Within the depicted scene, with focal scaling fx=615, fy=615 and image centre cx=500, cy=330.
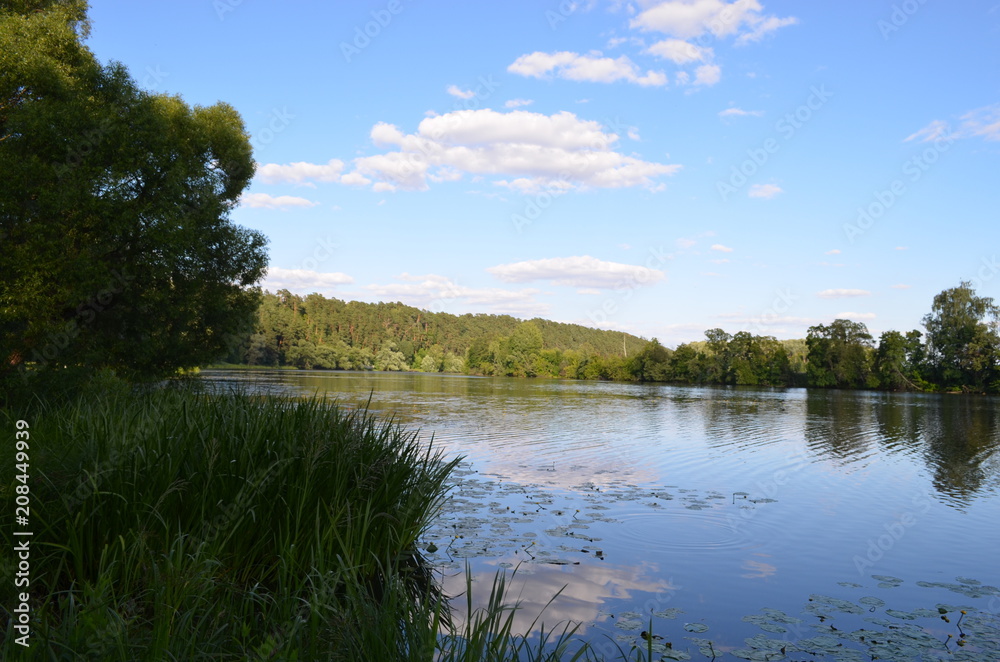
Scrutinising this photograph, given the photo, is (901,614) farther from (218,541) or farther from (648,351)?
(648,351)

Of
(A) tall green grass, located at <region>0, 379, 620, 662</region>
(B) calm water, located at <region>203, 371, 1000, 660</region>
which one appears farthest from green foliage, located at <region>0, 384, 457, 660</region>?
(B) calm water, located at <region>203, 371, 1000, 660</region>

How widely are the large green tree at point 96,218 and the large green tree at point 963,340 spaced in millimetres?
78247

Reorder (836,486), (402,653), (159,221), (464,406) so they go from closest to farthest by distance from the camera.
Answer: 1. (402,653)
2. (836,486)
3. (159,221)
4. (464,406)

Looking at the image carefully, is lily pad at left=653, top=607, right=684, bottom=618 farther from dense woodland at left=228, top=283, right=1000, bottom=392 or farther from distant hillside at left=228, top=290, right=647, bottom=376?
distant hillside at left=228, top=290, right=647, bottom=376

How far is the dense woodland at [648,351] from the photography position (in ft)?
242

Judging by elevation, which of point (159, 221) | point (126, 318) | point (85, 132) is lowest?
point (126, 318)

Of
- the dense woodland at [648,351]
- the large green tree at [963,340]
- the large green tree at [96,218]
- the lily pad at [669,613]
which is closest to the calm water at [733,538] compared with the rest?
the lily pad at [669,613]

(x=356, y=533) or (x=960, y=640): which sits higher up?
(x=356, y=533)

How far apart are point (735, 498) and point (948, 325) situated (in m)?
79.9

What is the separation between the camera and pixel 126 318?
1880 cm

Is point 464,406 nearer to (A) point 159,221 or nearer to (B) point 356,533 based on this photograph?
(A) point 159,221

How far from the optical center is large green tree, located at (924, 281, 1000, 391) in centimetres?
6850

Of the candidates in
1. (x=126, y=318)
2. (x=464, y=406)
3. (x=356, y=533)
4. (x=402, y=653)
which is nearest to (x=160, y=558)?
(x=356, y=533)

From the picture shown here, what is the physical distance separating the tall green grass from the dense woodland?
23564mm
